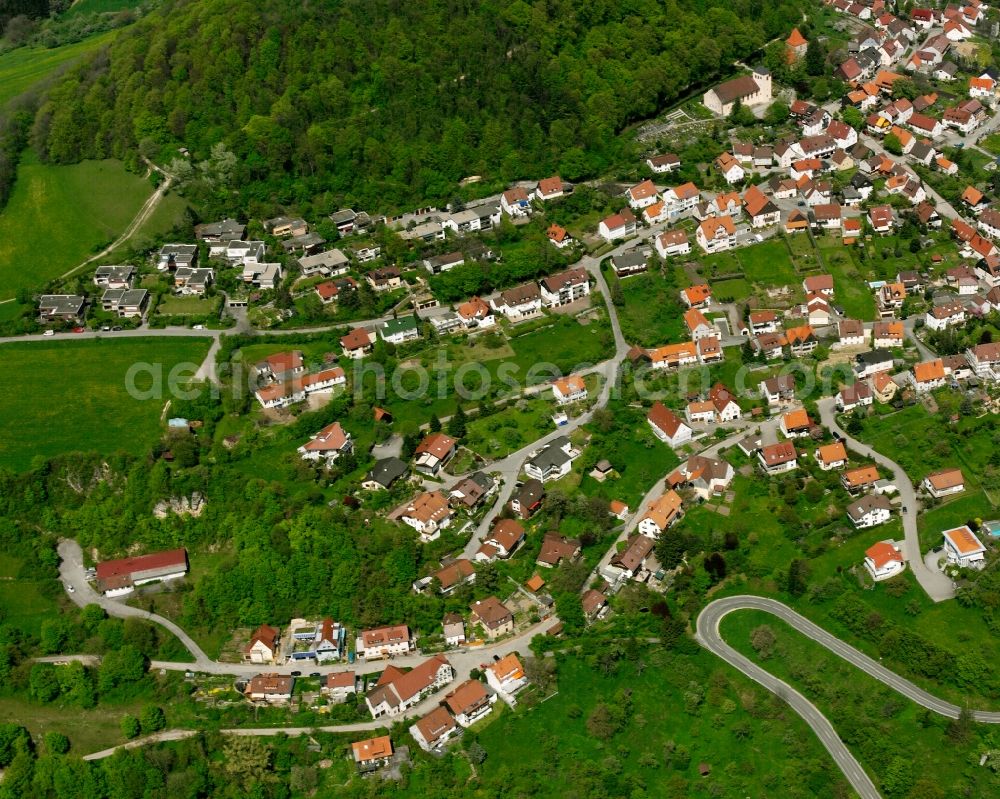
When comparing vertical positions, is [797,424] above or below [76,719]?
below

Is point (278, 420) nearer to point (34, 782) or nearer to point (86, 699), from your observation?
point (86, 699)

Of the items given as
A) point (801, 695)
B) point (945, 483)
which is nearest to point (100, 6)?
point (945, 483)

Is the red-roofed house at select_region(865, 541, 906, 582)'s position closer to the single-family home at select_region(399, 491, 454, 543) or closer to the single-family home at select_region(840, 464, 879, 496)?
the single-family home at select_region(840, 464, 879, 496)

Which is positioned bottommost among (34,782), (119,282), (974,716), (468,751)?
(974,716)

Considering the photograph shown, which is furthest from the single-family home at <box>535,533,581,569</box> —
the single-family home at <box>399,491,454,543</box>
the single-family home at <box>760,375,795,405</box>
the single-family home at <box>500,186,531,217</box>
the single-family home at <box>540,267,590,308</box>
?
the single-family home at <box>500,186,531,217</box>

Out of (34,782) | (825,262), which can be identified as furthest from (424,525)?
(825,262)

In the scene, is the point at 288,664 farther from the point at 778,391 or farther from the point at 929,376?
the point at 929,376
